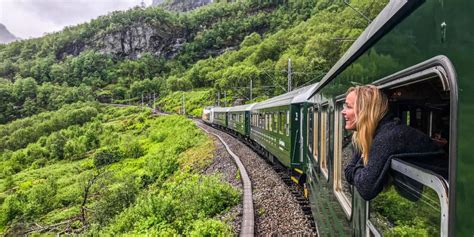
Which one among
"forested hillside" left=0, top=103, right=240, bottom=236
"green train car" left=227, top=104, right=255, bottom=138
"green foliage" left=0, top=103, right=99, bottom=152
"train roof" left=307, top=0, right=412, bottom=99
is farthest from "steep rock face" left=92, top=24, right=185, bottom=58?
"train roof" left=307, top=0, right=412, bottom=99

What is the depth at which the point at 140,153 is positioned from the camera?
38.0m

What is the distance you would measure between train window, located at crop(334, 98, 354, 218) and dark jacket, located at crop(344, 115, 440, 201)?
1191 millimetres

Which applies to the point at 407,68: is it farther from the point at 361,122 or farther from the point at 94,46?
the point at 94,46

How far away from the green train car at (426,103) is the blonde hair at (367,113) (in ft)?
0.39

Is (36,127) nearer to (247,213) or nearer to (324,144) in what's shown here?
(247,213)

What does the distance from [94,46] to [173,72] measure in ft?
177

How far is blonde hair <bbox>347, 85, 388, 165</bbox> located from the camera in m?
1.97

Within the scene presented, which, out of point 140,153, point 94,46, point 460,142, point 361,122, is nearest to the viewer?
point 460,142

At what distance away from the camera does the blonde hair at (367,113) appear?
6.46 ft

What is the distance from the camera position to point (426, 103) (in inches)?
74.0

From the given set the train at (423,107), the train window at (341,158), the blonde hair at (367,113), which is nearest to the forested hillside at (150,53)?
the train window at (341,158)

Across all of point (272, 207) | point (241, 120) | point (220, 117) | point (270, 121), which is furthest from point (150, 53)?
point (272, 207)

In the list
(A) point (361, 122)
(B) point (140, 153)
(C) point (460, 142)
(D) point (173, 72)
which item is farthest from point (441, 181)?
(D) point (173, 72)

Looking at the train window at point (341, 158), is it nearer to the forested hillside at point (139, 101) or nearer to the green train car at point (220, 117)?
the forested hillside at point (139, 101)
